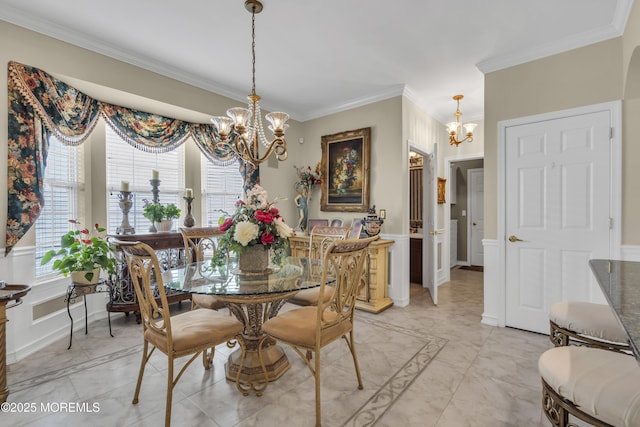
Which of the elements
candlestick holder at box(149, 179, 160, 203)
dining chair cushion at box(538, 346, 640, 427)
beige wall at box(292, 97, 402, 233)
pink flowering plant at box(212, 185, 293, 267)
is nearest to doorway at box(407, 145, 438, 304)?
beige wall at box(292, 97, 402, 233)

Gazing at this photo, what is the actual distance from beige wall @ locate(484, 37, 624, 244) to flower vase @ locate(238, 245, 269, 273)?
253cm

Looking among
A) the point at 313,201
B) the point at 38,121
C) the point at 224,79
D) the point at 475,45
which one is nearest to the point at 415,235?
the point at 313,201

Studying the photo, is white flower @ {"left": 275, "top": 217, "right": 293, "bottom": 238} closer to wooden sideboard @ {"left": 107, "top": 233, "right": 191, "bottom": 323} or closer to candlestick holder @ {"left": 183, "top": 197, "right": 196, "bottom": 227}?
wooden sideboard @ {"left": 107, "top": 233, "right": 191, "bottom": 323}

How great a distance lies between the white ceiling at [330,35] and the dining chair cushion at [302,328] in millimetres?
2332

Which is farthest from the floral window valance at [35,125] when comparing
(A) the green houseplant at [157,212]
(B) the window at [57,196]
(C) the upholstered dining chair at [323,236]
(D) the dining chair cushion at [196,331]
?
(C) the upholstered dining chair at [323,236]

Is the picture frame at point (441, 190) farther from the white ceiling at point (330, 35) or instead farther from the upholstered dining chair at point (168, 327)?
the upholstered dining chair at point (168, 327)

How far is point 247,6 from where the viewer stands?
2.27 m

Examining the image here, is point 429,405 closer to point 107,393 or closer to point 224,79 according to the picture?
point 107,393

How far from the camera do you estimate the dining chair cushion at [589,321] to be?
4.88ft

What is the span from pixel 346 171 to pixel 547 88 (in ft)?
7.92

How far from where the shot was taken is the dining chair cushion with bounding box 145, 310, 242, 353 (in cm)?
170

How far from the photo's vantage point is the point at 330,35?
8.87ft

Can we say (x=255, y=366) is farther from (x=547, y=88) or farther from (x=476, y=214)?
(x=476, y=214)

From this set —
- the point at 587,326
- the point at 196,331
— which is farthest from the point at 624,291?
the point at 196,331
